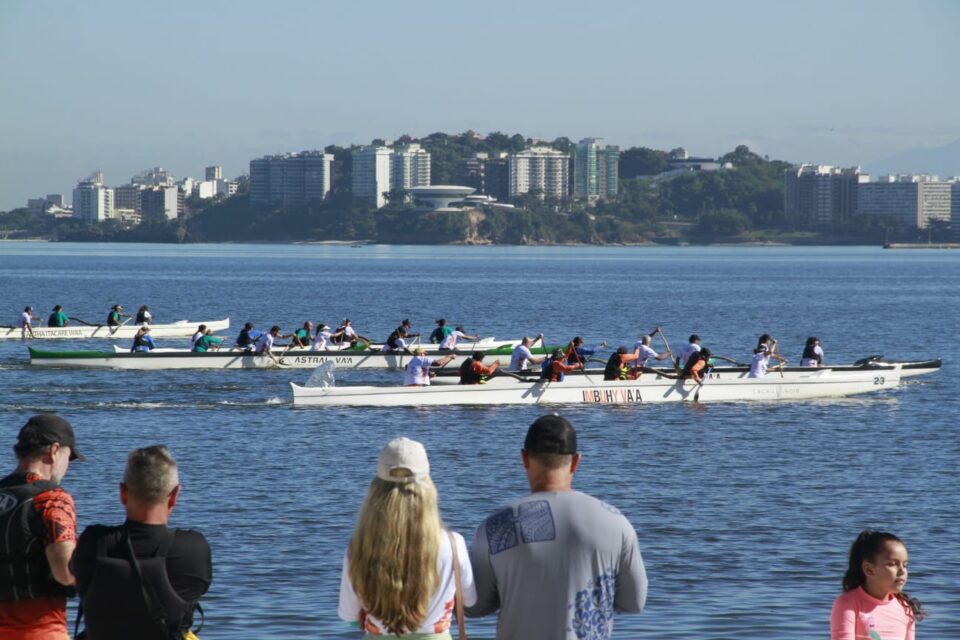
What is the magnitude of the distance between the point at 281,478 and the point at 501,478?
11.5ft

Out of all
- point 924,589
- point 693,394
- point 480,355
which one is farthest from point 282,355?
point 924,589

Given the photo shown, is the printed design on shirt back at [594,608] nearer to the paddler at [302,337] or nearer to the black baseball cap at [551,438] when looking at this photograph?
the black baseball cap at [551,438]

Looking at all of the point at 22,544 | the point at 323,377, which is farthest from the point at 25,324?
the point at 22,544

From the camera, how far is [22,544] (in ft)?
22.2

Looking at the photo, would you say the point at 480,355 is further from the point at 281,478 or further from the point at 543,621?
the point at 543,621

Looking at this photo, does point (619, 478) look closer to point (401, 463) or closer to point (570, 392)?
point (570, 392)

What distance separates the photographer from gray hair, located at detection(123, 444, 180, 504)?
602cm

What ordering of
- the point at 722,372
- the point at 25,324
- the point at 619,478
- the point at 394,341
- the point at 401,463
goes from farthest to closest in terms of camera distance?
the point at 25,324 < the point at 394,341 < the point at 722,372 < the point at 619,478 < the point at 401,463

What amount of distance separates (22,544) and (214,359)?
3356 centimetres

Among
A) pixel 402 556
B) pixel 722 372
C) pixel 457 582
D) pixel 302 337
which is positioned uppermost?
pixel 402 556

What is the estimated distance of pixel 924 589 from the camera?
50.1ft

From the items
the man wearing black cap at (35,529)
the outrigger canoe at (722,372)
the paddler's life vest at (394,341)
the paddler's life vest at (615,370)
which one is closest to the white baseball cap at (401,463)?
the man wearing black cap at (35,529)

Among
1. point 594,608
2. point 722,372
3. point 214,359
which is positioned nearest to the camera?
point 594,608

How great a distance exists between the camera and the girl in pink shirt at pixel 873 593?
6730 mm
